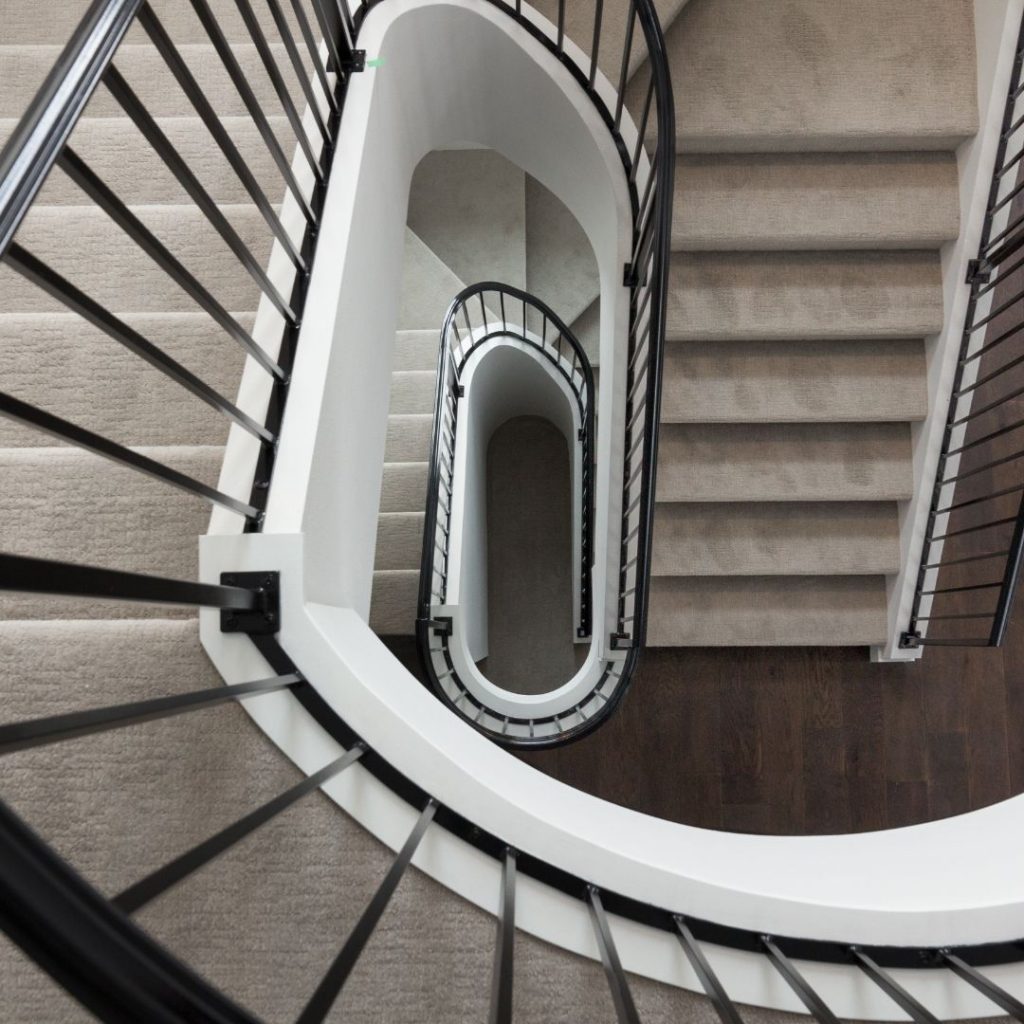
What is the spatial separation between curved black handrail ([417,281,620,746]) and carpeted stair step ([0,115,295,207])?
156 centimetres

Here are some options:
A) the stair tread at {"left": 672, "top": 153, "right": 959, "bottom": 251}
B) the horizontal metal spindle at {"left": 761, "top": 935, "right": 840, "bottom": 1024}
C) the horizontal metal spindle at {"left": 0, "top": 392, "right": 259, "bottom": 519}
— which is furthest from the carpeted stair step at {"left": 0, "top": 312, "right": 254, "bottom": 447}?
the stair tread at {"left": 672, "top": 153, "right": 959, "bottom": 251}

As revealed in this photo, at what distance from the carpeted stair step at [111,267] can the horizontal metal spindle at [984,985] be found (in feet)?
6.35

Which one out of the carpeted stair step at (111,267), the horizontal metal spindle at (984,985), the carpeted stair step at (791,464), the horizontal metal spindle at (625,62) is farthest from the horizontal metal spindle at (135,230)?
the carpeted stair step at (791,464)

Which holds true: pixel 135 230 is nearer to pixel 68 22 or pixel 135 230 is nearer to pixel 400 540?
pixel 68 22

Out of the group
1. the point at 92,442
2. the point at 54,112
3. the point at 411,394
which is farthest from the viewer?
the point at 411,394

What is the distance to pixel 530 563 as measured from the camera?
6.09 m

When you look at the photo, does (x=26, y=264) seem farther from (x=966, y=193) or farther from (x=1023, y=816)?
(x=966, y=193)

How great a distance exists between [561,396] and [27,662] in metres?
4.47

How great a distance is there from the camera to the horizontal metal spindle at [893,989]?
1054mm

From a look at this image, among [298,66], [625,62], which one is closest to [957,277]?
[625,62]

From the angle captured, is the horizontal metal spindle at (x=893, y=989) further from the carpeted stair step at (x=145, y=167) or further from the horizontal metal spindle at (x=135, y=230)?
the carpeted stair step at (x=145, y=167)

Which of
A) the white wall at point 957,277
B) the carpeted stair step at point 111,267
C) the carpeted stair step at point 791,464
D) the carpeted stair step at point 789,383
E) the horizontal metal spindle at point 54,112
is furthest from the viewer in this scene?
the carpeted stair step at point 791,464

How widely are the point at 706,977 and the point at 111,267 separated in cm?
193

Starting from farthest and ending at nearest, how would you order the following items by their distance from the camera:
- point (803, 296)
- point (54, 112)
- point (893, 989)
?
point (803, 296) → point (893, 989) → point (54, 112)
